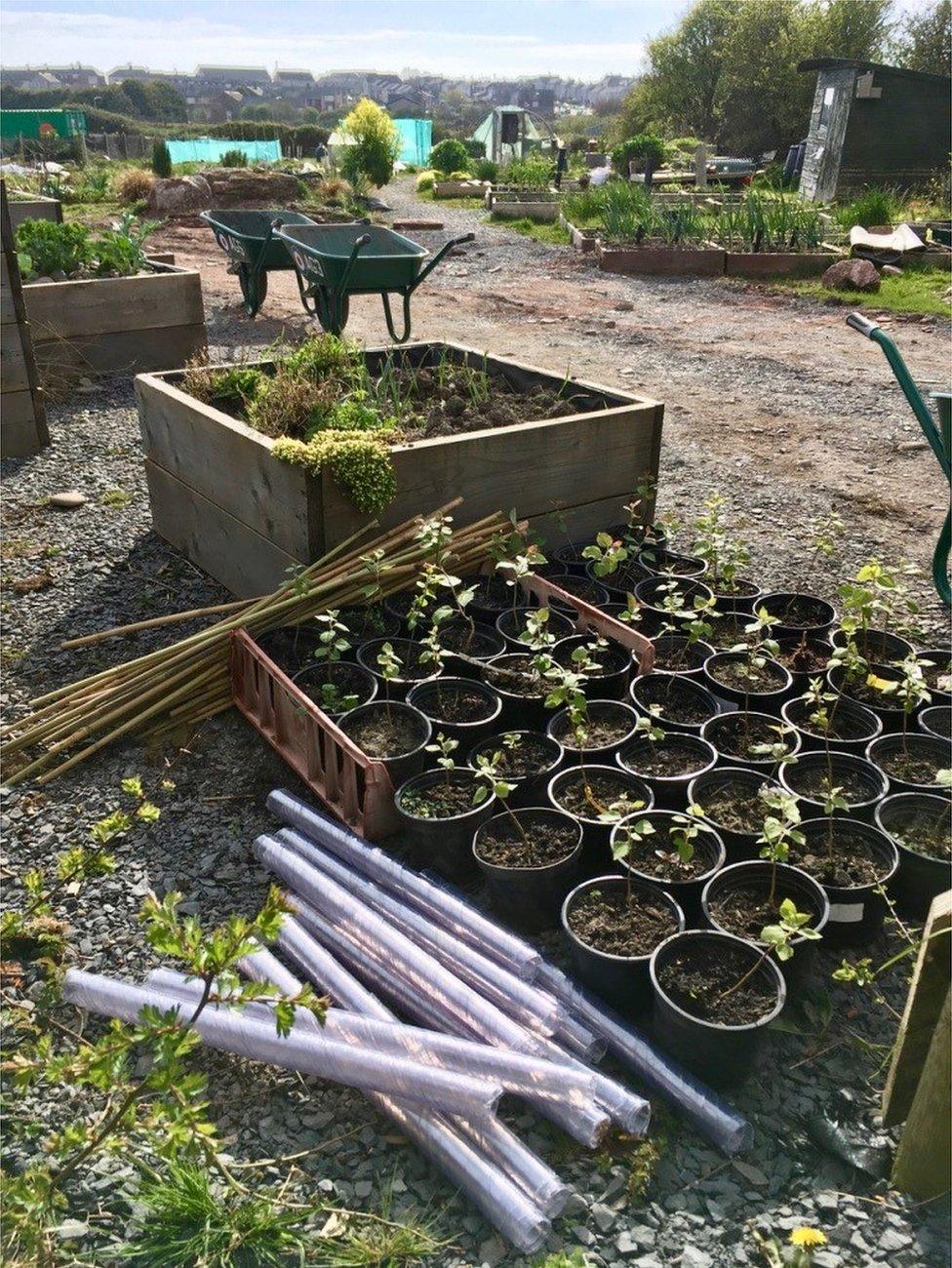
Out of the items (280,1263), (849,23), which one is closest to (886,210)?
(280,1263)

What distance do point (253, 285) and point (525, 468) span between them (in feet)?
18.6

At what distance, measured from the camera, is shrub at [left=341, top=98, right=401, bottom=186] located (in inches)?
867

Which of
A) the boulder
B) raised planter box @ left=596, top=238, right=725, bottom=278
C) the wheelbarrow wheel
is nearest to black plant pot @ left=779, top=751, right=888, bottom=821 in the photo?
the wheelbarrow wheel

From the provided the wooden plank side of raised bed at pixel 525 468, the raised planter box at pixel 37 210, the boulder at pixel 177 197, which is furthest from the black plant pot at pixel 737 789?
the boulder at pixel 177 197

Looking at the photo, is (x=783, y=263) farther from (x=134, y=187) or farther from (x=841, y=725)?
(x=134, y=187)

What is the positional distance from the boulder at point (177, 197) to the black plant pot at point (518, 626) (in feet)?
53.5

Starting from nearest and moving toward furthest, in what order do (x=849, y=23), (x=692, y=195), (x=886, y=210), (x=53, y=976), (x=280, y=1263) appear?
(x=280, y=1263), (x=53, y=976), (x=886, y=210), (x=692, y=195), (x=849, y=23)

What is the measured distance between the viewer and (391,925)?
2420 millimetres

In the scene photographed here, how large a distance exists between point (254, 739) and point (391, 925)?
3.73 ft

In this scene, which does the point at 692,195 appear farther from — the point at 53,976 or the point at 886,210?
the point at 53,976

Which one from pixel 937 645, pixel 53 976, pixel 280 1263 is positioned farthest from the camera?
pixel 937 645

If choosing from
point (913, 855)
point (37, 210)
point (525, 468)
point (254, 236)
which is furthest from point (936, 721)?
point (37, 210)

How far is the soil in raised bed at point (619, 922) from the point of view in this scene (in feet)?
7.41

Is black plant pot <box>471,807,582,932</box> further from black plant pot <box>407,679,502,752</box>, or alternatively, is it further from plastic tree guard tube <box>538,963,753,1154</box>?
black plant pot <box>407,679,502,752</box>
